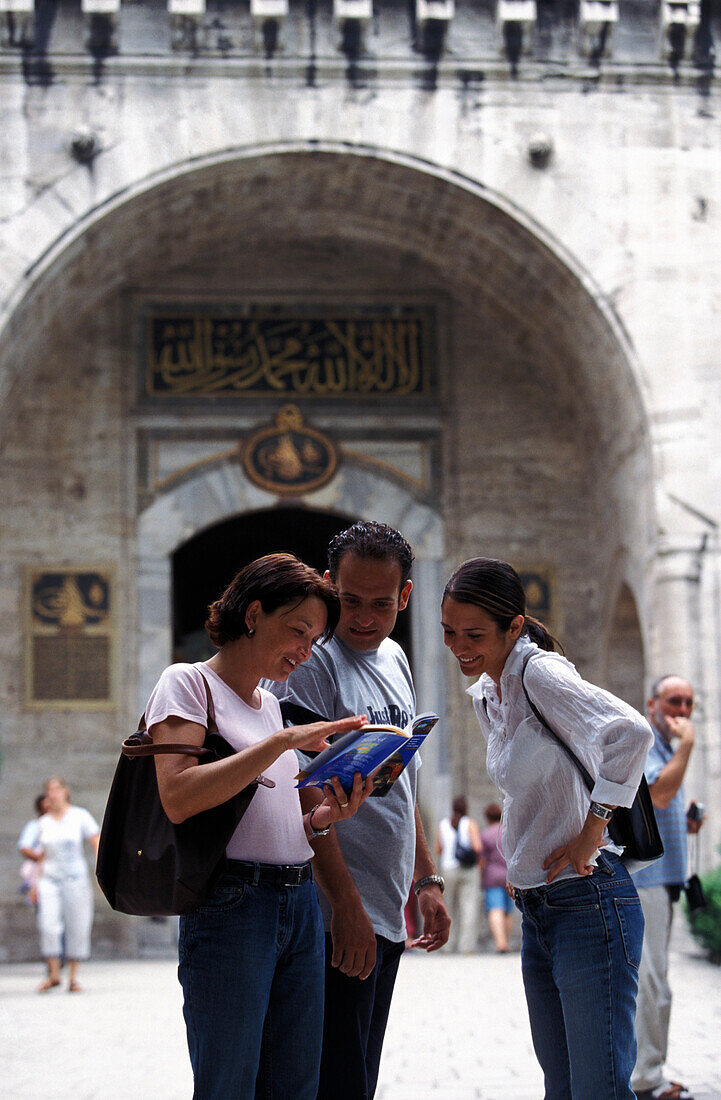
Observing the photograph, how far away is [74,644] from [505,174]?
5990 mm

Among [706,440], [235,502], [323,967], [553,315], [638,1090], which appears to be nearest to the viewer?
[323,967]

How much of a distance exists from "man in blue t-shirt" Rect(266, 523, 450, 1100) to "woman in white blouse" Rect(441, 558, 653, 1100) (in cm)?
21

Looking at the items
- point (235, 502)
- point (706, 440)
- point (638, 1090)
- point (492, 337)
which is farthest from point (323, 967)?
point (492, 337)

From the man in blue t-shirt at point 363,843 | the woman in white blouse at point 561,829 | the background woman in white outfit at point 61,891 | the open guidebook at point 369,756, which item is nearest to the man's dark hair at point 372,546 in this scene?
the man in blue t-shirt at point 363,843

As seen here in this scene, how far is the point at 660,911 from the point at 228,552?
44.9ft

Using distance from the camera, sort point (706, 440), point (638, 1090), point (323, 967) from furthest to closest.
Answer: point (706, 440) < point (638, 1090) < point (323, 967)

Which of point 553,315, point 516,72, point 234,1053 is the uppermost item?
point 516,72

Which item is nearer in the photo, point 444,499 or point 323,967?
point 323,967

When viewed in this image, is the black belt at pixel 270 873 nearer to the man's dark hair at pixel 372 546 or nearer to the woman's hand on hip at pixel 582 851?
the woman's hand on hip at pixel 582 851

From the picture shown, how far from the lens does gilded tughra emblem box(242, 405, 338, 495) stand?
13.6 m

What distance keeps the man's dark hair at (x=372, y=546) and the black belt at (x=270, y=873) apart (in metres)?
0.78

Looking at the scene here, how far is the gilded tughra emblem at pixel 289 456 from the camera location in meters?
13.6

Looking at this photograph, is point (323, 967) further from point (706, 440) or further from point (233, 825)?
point (706, 440)

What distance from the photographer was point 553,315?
1255cm
